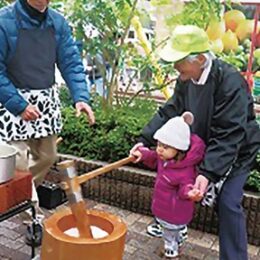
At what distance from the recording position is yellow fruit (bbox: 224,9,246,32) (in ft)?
12.2

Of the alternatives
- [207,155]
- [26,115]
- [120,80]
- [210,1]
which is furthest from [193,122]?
[120,80]

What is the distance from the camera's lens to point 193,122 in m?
2.38

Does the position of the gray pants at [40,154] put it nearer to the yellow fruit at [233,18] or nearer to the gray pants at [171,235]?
the gray pants at [171,235]

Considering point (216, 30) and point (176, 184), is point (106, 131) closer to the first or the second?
point (216, 30)

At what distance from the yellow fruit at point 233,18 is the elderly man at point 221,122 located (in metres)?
1.58

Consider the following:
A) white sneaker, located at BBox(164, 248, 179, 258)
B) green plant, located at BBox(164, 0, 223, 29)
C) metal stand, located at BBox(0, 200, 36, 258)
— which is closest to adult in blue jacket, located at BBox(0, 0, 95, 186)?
metal stand, located at BBox(0, 200, 36, 258)

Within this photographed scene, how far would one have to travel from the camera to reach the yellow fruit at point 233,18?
3713 mm

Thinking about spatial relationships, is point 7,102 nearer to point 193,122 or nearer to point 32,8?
point 32,8

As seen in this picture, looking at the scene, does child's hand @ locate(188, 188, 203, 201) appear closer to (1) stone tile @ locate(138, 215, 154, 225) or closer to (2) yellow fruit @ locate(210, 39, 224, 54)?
(1) stone tile @ locate(138, 215, 154, 225)

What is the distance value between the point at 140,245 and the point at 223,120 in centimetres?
109

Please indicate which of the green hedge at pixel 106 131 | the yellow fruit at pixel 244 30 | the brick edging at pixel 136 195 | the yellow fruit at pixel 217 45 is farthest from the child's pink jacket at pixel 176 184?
the yellow fruit at pixel 244 30

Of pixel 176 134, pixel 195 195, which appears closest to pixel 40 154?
pixel 176 134

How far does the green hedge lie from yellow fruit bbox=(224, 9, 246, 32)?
0.93 metres

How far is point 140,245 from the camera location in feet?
9.26
